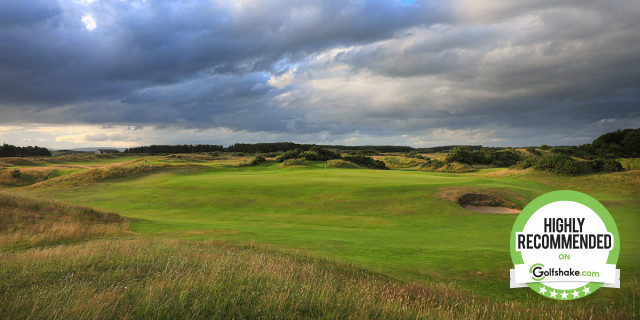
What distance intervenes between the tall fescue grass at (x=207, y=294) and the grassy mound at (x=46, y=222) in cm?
697

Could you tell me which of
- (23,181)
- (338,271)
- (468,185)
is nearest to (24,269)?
(338,271)

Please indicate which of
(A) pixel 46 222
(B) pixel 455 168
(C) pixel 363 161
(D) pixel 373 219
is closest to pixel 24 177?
(A) pixel 46 222

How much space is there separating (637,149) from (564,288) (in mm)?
97175

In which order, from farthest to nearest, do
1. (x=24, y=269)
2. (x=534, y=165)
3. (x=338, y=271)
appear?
(x=534, y=165) → (x=338, y=271) → (x=24, y=269)

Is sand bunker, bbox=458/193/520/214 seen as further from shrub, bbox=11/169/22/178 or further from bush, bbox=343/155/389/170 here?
shrub, bbox=11/169/22/178

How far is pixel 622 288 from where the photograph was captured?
9.29 meters

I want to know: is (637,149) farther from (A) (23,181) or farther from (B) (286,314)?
(A) (23,181)

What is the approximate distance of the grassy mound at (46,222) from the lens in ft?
49.1

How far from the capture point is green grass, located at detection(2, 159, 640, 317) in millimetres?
11062

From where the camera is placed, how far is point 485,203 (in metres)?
29.8

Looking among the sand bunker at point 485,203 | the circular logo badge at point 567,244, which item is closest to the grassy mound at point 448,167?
the sand bunker at point 485,203

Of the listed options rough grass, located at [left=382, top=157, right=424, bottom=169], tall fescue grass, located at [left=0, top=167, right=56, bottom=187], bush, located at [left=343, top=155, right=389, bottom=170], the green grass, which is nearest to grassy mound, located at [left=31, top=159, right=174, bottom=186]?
the green grass

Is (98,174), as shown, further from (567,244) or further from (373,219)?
(567,244)

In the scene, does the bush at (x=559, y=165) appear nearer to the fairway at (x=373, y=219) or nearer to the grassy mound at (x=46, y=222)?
the fairway at (x=373, y=219)
